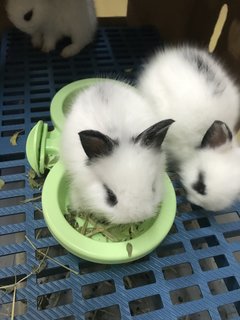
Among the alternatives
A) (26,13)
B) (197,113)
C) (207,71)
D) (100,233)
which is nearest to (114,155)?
(100,233)

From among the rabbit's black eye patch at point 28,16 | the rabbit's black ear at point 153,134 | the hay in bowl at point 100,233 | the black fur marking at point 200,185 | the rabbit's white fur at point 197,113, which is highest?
the rabbit's black ear at point 153,134

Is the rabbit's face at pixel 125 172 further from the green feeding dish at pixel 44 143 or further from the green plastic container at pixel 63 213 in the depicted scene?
the green feeding dish at pixel 44 143

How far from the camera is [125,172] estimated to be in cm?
103

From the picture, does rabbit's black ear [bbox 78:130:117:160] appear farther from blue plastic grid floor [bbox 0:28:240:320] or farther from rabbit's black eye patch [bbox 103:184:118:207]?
blue plastic grid floor [bbox 0:28:240:320]

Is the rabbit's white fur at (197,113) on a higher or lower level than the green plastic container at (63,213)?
higher

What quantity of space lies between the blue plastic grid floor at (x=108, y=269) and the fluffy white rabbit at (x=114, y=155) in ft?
0.66

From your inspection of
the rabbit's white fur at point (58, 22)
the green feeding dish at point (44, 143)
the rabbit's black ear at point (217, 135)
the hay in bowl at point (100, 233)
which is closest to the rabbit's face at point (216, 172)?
the rabbit's black ear at point (217, 135)

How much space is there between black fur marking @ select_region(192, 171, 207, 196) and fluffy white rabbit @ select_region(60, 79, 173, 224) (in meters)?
0.17

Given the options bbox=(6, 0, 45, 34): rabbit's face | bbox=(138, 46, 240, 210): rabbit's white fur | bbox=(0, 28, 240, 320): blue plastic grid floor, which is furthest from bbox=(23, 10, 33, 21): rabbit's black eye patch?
bbox=(138, 46, 240, 210): rabbit's white fur

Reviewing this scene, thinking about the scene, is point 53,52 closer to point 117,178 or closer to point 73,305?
point 117,178

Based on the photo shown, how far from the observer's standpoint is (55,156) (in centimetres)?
143

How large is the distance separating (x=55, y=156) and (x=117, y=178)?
46 centimetres

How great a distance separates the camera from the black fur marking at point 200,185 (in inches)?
52.1

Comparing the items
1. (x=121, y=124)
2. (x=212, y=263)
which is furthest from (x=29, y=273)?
(x=212, y=263)
